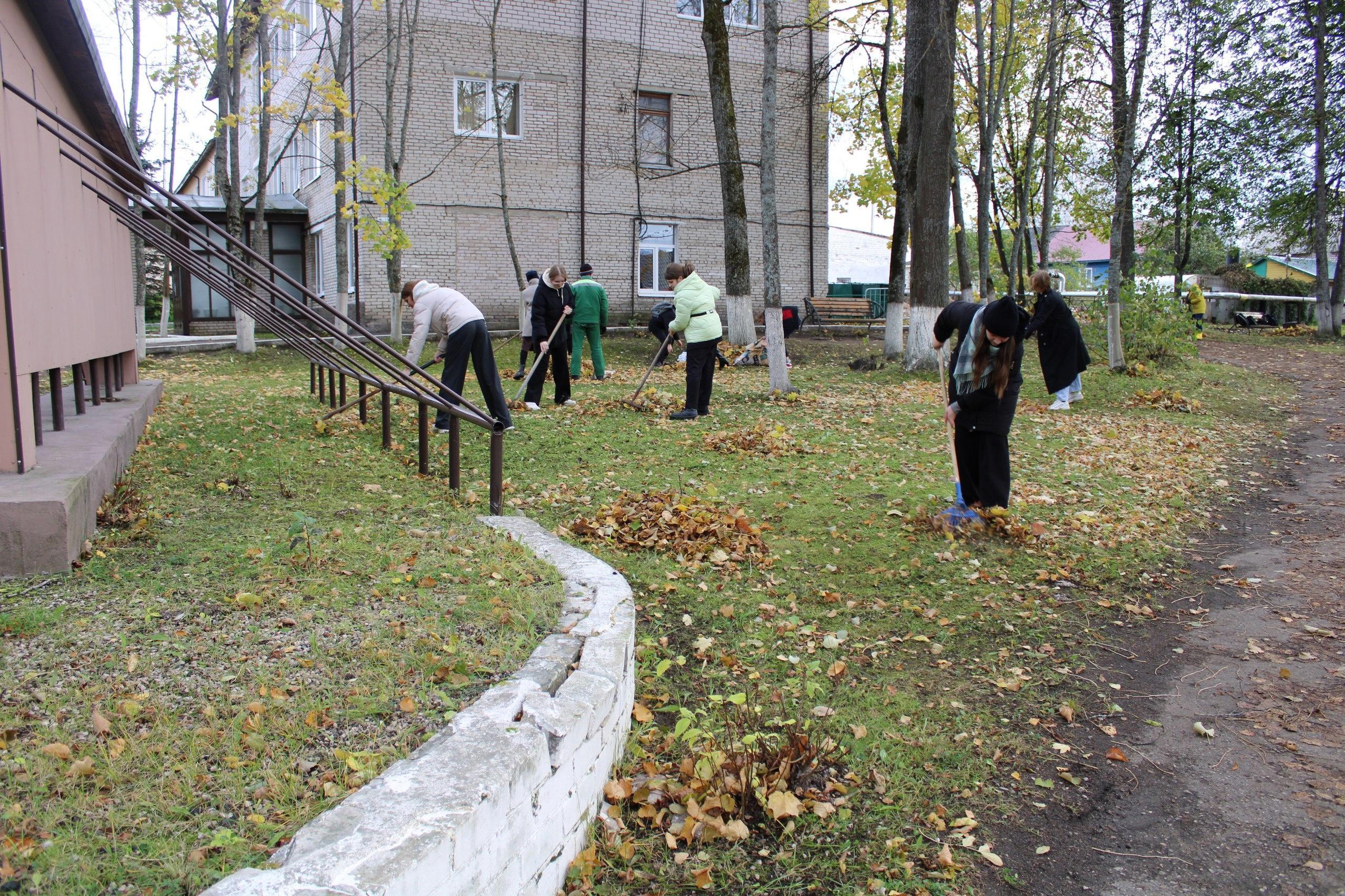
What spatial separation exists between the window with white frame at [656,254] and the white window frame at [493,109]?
12.6 feet

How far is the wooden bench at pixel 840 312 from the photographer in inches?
963

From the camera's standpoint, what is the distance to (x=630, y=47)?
22.5 meters

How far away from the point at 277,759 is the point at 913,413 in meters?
9.39

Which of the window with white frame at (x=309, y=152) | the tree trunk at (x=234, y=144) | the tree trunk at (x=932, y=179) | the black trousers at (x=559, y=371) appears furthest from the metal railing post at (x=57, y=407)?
the window with white frame at (x=309, y=152)

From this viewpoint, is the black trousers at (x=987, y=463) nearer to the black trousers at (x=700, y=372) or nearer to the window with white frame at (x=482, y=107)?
the black trousers at (x=700, y=372)

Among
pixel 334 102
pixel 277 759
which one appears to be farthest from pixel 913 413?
pixel 334 102

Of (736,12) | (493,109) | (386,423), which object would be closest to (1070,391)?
(386,423)

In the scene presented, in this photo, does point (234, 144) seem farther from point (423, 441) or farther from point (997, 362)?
point (997, 362)

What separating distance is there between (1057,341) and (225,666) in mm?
9979

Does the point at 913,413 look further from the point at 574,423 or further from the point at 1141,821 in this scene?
the point at 1141,821

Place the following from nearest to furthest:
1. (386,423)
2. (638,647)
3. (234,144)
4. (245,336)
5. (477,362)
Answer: (638,647)
(386,423)
(477,362)
(234,144)
(245,336)

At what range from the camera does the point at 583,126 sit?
72.7ft

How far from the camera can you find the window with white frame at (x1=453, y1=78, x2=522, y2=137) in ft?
69.1

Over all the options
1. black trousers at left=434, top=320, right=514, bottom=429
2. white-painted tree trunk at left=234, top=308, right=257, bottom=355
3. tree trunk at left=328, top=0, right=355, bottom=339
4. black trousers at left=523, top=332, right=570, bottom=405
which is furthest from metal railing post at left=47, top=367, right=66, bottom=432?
tree trunk at left=328, top=0, right=355, bottom=339
